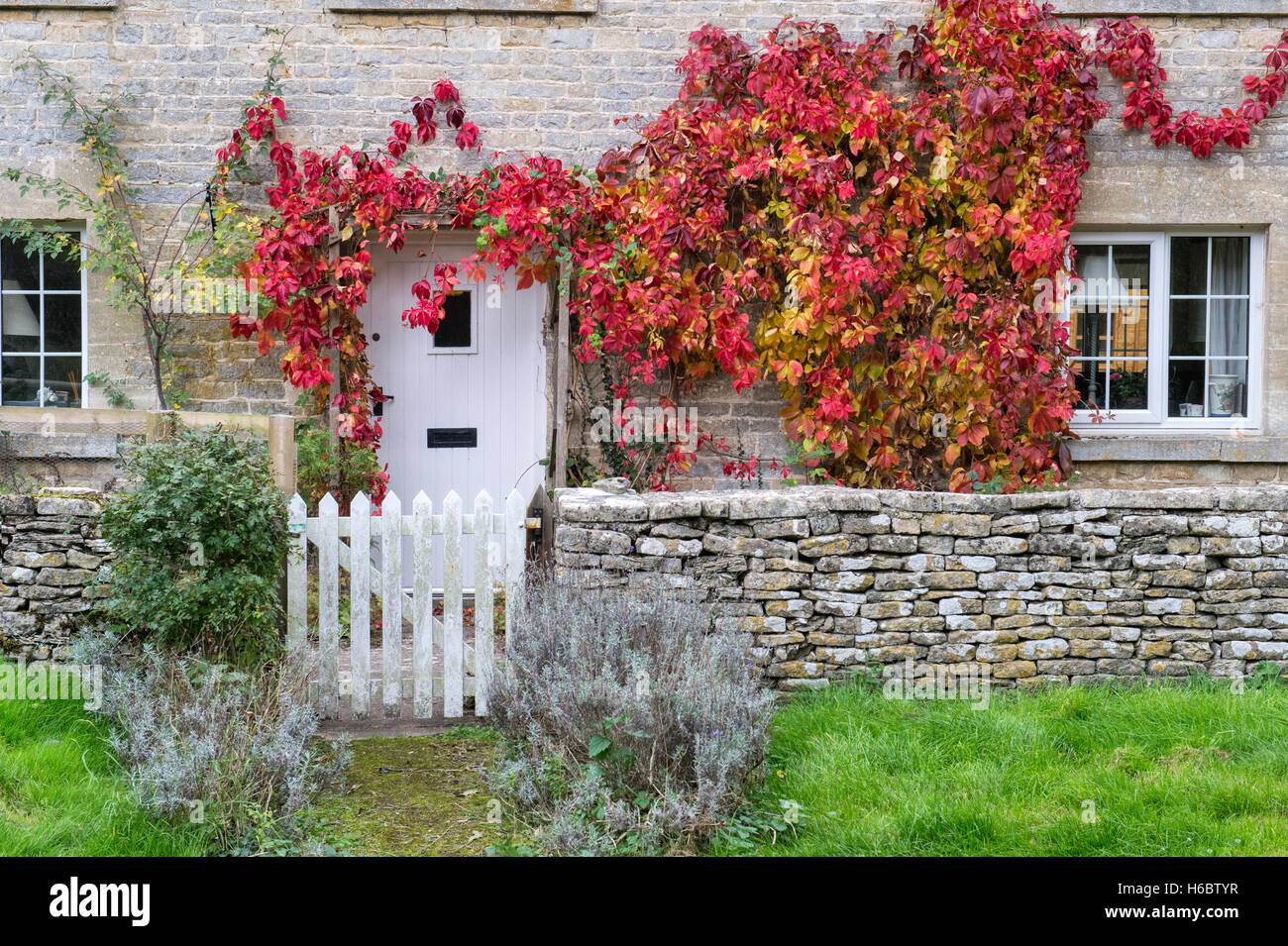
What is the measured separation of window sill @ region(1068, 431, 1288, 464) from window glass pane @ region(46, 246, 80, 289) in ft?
22.6

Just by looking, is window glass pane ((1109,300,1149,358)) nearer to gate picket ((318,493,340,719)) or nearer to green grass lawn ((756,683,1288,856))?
green grass lawn ((756,683,1288,856))

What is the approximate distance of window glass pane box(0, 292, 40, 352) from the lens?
737 cm

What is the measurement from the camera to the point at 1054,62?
282 inches

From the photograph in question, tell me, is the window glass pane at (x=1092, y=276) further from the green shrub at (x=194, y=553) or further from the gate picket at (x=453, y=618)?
the green shrub at (x=194, y=553)

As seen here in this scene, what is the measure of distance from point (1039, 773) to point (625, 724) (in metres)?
Result: 1.62

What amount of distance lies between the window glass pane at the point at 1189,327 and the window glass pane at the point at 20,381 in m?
7.92

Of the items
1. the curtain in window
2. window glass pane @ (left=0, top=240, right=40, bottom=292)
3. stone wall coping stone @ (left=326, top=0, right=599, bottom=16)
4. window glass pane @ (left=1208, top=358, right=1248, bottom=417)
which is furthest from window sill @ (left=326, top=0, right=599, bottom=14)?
window glass pane @ (left=1208, top=358, right=1248, bottom=417)

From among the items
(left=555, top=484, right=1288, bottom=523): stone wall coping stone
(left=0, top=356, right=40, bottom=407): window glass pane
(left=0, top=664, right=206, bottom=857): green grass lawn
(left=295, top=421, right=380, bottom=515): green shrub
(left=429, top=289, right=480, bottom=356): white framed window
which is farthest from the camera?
(left=429, top=289, right=480, bottom=356): white framed window

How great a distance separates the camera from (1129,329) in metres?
7.71

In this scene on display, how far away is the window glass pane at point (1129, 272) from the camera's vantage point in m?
7.68

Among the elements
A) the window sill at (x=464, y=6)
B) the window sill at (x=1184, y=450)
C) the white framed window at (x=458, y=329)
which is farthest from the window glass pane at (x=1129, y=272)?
the white framed window at (x=458, y=329)

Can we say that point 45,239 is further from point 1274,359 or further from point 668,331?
point 1274,359

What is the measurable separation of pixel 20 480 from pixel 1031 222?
6648 mm

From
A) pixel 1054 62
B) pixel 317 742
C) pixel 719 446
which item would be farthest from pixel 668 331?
pixel 317 742
